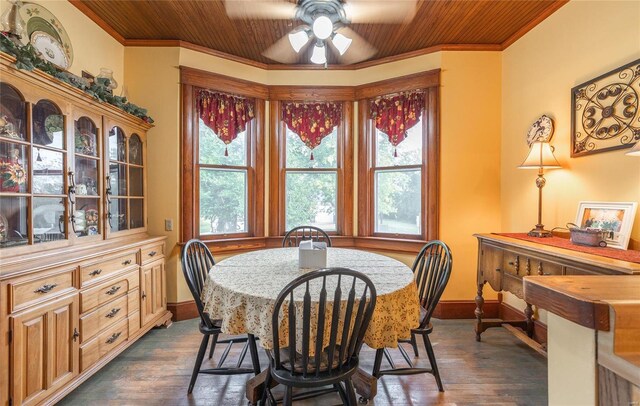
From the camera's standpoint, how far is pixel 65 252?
6.18ft

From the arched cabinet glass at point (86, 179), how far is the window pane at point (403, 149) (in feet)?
8.94

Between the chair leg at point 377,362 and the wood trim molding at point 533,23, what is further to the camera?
the wood trim molding at point 533,23

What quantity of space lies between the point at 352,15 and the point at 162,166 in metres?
2.29

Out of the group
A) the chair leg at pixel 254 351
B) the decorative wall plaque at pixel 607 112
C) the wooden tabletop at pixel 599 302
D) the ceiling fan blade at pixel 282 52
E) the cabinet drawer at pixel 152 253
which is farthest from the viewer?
the ceiling fan blade at pixel 282 52

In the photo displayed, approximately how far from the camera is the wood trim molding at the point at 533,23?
2430 mm

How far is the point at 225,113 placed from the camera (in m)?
3.29

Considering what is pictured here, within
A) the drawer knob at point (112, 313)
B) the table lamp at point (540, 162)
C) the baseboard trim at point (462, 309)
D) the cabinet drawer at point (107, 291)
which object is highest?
the table lamp at point (540, 162)

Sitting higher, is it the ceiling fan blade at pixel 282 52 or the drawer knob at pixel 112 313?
the ceiling fan blade at pixel 282 52

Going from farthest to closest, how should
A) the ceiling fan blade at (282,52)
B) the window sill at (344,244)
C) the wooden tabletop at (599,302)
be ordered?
the window sill at (344,244)
the ceiling fan blade at (282,52)
the wooden tabletop at (599,302)

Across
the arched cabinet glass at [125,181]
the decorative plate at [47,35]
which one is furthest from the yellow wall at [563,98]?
the decorative plate at [47,35]

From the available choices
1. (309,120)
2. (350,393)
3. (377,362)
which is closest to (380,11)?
(309,120)

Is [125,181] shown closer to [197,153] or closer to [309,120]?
[197,153]

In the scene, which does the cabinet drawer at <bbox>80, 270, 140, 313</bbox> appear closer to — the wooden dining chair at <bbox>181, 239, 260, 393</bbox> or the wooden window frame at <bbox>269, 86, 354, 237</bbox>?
the wooden dining chair at <bbox>181, 239, 260, 393</bbox>

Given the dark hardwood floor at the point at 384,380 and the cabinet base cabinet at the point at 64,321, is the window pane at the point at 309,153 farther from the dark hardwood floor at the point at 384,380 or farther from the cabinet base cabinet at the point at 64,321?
the dark hardwood floor at the point at 384,380
